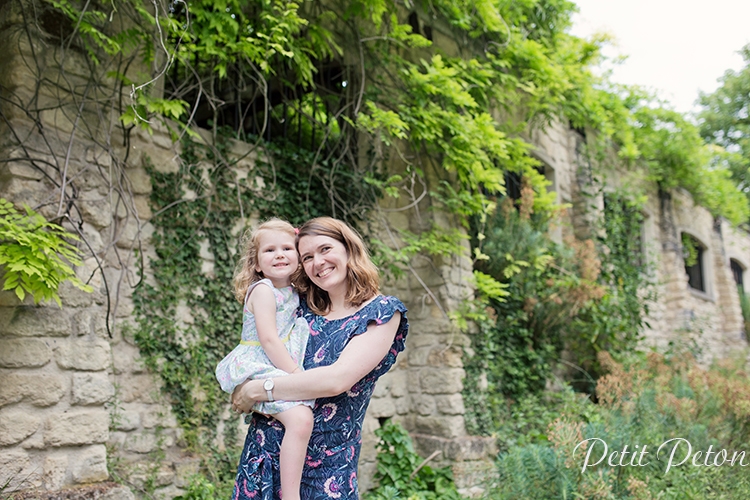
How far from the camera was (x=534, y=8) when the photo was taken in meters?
6.00

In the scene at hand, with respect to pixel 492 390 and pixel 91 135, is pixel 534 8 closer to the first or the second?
pixel 492 390

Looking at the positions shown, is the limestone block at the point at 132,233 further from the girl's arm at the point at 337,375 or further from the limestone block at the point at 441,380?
the limestone block at the point at 441,380

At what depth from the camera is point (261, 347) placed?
2.00m

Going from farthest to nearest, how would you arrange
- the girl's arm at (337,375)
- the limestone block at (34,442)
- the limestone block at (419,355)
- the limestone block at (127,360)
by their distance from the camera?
the limestone block at (419,355) < the limestone block at (127,360) < the limestone block at (34,442) < the girl's arm at (337,375)

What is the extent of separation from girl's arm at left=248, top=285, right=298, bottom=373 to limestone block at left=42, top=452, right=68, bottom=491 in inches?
54.3

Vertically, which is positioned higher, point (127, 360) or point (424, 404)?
point (127, 360)

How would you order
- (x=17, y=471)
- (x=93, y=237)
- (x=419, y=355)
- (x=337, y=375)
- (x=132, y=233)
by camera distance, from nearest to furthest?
(x=337, y=375) < (x=17, y=471) < (x=93, y=237) < (x=132, y=233) < (x=419, y=355)

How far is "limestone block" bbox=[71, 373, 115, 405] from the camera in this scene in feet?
9.04

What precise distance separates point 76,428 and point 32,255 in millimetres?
818

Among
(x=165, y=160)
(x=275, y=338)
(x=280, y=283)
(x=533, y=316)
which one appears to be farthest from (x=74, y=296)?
(x=533, y=316)

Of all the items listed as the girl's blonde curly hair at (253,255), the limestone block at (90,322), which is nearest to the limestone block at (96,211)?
the limestone block at (90,322)

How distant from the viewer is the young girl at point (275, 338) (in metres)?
1.76

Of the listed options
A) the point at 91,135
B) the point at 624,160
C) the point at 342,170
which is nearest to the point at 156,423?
the point at 91,135

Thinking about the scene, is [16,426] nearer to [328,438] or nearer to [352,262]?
[328,438]
